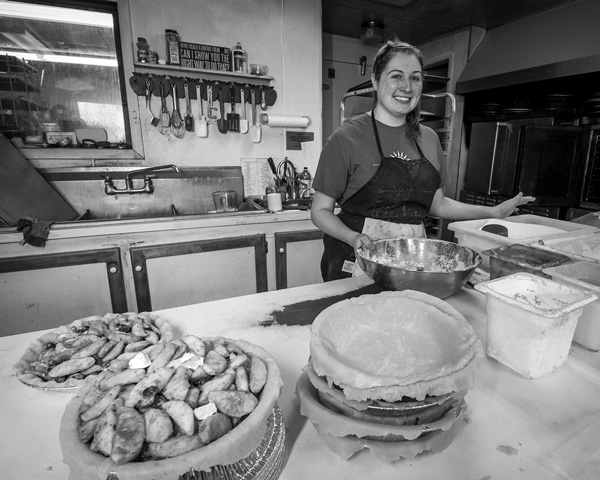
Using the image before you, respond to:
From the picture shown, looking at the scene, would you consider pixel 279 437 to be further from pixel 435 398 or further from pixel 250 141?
pixel 250 141

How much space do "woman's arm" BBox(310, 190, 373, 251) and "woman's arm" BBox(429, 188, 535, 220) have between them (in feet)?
2.10

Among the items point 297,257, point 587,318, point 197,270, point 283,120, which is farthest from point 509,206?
point 283,120

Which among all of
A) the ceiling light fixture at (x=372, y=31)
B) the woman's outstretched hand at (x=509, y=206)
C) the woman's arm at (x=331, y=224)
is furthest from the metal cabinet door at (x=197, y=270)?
the ceiling light fixture at (x=372, y=31)

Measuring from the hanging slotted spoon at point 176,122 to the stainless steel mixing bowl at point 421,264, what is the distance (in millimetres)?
2415

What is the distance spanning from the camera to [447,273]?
110cm

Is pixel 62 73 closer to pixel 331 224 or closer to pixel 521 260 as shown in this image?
pixel 331 224

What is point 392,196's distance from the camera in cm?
179

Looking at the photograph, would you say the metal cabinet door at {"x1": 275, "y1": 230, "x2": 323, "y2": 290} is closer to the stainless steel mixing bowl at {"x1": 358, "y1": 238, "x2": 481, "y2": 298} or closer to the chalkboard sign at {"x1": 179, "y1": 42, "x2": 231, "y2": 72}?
the stainless steel mixing bowl at {"x1": 358, "y1": 238, "x2": 481, "y2": 298}

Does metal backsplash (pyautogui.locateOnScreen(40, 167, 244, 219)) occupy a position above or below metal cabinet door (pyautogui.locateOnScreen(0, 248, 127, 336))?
above

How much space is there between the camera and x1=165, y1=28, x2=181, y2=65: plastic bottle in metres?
2.93

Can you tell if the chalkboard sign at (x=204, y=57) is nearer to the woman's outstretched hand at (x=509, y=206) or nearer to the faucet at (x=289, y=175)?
the faucet at (x=289, y=175)

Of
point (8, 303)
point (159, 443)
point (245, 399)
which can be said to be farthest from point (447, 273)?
point (8, 303)

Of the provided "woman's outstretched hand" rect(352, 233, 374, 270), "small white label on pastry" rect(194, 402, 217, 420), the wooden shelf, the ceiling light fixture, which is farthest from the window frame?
"small white label on pastry" rect(194, 402, 217, 420)

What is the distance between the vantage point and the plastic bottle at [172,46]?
9.62ft
